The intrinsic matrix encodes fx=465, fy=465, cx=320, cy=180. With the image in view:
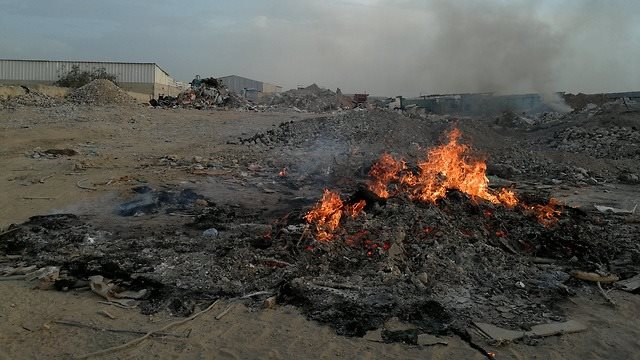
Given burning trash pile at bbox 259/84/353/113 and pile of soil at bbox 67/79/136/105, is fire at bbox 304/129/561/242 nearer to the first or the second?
pile of soil at bbox 67/79/136/105

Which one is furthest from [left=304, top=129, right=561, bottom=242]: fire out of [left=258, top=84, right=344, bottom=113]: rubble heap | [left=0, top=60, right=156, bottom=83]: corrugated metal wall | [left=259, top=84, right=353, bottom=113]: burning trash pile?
[left=0, top=60, right=156, bottom=83]: corrugated metal wall

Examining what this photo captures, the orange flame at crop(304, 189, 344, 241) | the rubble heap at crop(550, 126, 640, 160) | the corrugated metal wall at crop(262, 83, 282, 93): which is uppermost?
the corrugated metal wall at crop(262, 83, 282, 93)

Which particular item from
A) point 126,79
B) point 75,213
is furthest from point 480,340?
point 126,79

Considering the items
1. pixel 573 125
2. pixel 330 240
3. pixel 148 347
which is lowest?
pixel 148 347

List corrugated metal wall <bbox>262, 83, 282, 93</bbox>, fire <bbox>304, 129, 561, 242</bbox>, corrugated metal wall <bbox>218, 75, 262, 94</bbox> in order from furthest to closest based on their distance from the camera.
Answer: corrugated metal wall <bbox>262, 83, 282, 93</bbox> → corrugated metal wall <bbox>218, 75, 262, 94</bbox> → fire <bbox>304, 129, 561, 242</bbox>

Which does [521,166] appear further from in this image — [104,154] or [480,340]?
[104,154]

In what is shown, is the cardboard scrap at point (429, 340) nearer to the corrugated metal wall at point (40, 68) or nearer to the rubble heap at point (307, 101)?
the rubble heap at point (307, 101)

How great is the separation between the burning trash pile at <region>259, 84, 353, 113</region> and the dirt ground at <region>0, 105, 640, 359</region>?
11332 mm

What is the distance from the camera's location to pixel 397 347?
12.3 ft

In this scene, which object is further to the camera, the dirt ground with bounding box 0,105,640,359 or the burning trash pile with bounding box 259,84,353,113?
the burning trash pile with bounding box 259,84,353,113

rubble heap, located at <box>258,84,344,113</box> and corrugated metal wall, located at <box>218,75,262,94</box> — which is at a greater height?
corrugated metal wall, located at <box>218,75,262,94</box>

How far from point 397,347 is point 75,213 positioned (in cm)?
595

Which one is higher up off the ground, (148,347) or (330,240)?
(330,240)

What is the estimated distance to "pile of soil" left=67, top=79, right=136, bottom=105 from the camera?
23.8 meters
